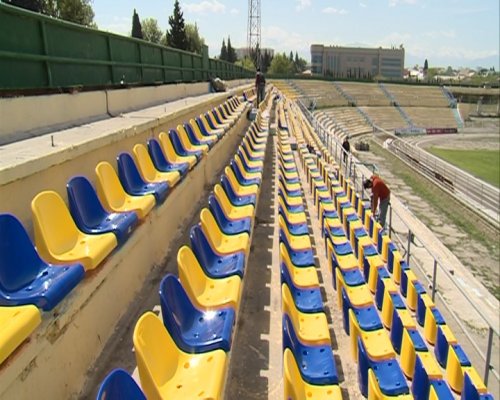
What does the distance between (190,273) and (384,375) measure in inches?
61.6

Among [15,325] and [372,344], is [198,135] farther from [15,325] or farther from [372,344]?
[15,325]

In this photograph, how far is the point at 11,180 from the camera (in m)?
2.26

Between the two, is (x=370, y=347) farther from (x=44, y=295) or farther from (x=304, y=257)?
(x=44, y=295)

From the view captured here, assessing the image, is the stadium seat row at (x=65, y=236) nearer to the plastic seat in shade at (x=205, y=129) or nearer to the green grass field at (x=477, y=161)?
the plastic seat in shade at (x=205, y=129)

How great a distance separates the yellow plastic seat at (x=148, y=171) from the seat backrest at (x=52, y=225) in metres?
1.35

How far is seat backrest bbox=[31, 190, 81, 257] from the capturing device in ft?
7.16

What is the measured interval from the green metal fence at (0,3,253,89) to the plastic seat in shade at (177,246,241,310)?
2186mm

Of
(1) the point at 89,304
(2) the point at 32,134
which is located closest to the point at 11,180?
(1) the point at 89,304

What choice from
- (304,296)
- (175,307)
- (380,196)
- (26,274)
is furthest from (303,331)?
(380,196)

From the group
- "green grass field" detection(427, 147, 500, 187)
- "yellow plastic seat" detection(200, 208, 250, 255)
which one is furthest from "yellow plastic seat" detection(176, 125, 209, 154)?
"green grass field" detection(427, 147, 500, 187)

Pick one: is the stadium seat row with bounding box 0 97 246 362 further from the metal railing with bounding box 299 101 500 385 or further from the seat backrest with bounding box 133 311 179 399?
the metal railing with bounding box 299 101 500 385

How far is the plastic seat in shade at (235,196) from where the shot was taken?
15.2 feet

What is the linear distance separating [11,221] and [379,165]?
26731 mm

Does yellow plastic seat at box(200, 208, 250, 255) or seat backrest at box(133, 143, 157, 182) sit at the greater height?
seat backrest at box(133, 143, 157, 182)
